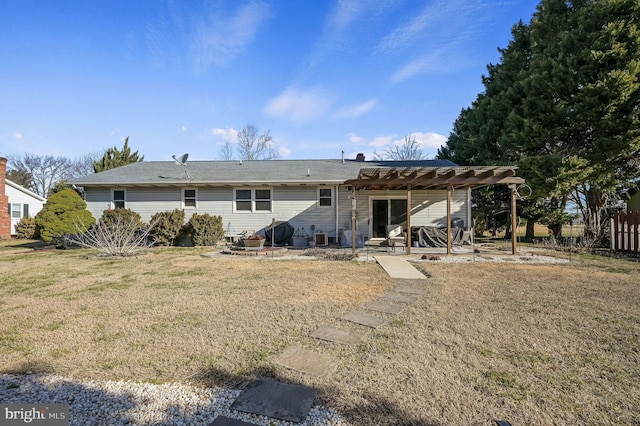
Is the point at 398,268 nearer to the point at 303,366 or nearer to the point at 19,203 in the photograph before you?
the point at 303,366

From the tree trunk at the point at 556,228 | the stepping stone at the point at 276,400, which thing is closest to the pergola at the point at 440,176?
the stepping stone at the point at 276,400

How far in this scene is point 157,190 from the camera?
13.9 meters

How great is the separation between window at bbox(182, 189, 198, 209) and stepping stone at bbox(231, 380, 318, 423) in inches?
495

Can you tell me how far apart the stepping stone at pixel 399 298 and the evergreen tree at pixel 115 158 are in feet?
75.7

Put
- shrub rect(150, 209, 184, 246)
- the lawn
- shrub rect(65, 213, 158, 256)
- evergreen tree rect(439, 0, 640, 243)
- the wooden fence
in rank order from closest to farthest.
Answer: the lawn
shrub rect(65, 213, 158, 256)
the wooden fence
evergreen tree rect(439, 0, 640, 243)
shrub rect(150, 209, 184, 246)

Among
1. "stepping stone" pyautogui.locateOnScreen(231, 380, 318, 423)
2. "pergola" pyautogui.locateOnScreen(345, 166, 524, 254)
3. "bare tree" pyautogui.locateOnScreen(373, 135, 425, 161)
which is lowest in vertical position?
"stepping stone" pyautogui.locateOnScreen(231, 380, 318, 423)

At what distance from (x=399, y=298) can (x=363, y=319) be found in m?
1.26

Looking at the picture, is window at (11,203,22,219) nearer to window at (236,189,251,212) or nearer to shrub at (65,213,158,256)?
shrub at (65,213,158,256)

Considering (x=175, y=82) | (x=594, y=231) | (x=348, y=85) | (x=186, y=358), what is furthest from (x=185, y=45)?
(x=594, y=231)

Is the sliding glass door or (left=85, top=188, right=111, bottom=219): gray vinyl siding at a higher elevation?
(left=85, top=188, right=111, bottom=219): gray vinyl siding

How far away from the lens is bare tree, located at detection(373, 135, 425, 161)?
31.4 m

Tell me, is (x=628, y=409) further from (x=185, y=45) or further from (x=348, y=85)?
(x=348, y=85)

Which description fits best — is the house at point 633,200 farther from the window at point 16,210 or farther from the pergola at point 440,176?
the window at point 16,210

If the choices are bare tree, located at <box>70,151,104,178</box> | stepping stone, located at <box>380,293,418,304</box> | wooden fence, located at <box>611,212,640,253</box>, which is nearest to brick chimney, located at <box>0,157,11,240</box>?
bare tree, located at <box>70,151,104,178</box>
